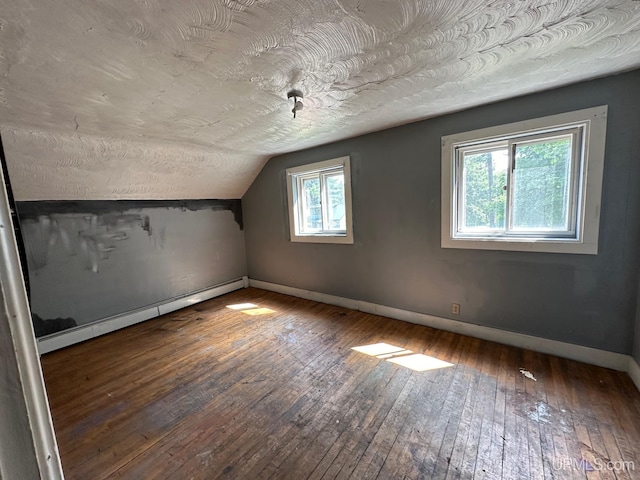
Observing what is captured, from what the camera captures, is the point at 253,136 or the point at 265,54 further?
the point at 253,136

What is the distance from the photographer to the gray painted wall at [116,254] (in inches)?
109

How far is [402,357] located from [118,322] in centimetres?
333

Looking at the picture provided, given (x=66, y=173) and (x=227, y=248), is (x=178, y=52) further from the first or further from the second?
(x=227, y=248)

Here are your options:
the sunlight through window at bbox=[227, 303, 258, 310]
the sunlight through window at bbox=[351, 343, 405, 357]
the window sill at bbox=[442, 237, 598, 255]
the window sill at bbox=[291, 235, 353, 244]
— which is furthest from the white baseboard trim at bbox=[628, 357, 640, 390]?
the sunlight through window at bbox=[227, 303, 258, 310]

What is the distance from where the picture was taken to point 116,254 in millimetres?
3254

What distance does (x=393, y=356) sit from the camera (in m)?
2.43

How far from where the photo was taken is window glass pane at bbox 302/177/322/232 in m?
3.82

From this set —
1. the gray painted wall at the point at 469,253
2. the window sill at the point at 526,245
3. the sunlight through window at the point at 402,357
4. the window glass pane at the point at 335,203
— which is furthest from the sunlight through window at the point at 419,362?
the window glass pane at the point at 335,203

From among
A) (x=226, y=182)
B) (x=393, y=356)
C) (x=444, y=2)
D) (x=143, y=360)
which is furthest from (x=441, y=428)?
(x=226, y=182)

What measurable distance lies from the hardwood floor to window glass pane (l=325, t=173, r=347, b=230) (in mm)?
1501

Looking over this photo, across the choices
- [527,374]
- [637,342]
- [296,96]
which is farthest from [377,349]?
[296,96]

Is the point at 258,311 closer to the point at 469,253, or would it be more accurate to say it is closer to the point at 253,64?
the point at 469,253

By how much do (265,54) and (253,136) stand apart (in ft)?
4.80

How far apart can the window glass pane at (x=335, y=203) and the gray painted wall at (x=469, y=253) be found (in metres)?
0.28
